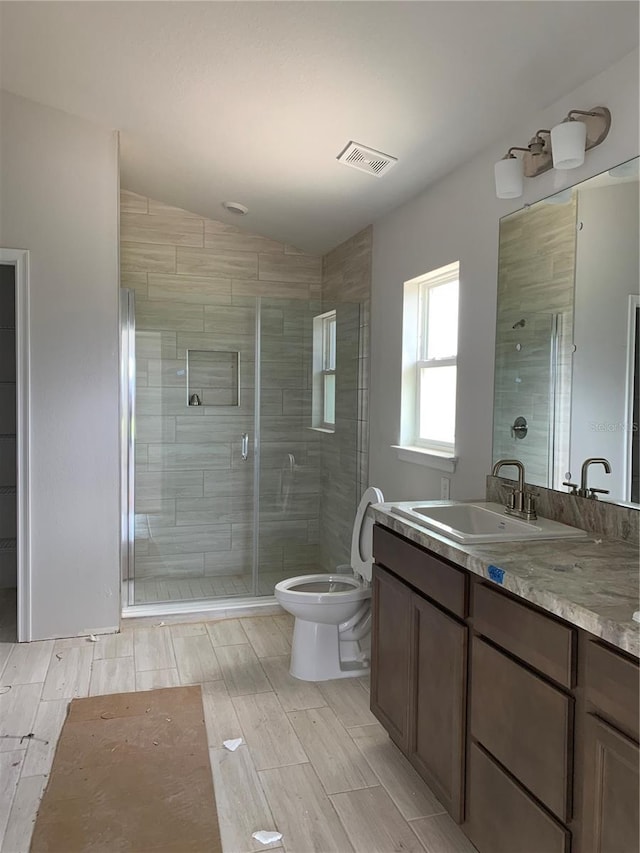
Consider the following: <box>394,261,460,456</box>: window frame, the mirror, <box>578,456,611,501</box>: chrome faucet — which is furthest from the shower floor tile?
<box>578,456,611,501</box>: chrome faucet

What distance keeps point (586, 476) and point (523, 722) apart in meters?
0.89

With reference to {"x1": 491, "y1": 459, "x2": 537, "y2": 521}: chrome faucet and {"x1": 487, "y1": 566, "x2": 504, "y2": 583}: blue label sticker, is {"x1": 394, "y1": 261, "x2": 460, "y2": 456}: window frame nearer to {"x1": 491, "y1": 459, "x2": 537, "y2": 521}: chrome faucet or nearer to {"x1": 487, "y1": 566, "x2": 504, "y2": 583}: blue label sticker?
{"x1": 491, "y1": 459, "x2": 537, "y2": 521}: chrome faucet

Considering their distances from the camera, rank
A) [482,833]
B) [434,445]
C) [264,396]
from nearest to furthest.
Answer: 1. [482,833]
2. [434,445]
3. [264,396]

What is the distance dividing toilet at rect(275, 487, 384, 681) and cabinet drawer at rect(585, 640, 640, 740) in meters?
1.63

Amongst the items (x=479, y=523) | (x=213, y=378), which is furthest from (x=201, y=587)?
(x=479, y=523)

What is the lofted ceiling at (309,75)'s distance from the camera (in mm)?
1983

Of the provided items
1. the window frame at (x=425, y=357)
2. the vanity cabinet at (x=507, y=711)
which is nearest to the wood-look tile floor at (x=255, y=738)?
the vanity cabinet at (x=507, y=711)

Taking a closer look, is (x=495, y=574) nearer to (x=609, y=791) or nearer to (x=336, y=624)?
(x=609, y=791)

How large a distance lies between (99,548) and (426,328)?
2.14 m

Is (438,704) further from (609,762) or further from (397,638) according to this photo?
(609,762)

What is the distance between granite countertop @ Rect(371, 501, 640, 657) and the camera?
127 centimetres

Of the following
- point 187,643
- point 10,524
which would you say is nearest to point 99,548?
point 187,643

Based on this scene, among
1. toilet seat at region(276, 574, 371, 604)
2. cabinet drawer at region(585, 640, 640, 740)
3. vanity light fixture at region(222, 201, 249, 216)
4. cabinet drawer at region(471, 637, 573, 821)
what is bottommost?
toilet seat at region(276, 574, 371, 604)

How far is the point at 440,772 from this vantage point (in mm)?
1910
